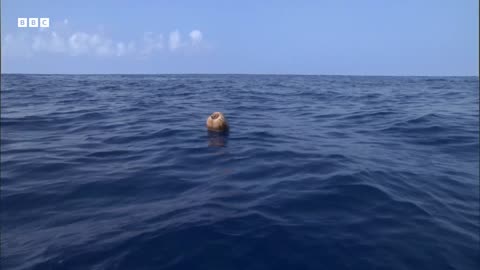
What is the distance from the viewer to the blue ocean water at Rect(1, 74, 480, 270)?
4.12 m

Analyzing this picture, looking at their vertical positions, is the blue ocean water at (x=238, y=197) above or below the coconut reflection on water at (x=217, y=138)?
below

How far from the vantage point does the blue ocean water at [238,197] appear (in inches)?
162

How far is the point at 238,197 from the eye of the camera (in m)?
5.75

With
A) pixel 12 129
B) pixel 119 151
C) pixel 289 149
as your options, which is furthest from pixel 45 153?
pixel 289 149

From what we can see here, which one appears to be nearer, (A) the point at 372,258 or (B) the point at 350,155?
(A) the point at 372,258

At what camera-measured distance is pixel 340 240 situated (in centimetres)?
443

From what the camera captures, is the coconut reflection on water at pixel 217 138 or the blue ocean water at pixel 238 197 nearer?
the blue ocean water at pixel 238 197

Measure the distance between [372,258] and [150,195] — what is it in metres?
3.83

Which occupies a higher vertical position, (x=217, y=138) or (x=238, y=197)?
(x=217, y=138)

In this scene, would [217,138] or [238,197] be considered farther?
[217,138]

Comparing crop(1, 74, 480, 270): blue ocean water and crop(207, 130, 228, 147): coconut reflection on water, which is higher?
crop(207, 130, 228, 147): coconut reflection on water

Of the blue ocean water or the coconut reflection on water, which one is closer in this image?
the blue ocean water

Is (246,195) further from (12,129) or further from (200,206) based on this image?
(12,129)

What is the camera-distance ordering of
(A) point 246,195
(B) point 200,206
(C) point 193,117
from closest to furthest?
(B) point 200,206
(A) point 246,195
(C) point 193,117
